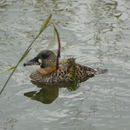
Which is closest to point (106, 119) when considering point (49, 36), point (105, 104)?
point (105, 104)

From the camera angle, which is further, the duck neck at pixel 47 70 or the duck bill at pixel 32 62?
the duck neck at pixel 47 70

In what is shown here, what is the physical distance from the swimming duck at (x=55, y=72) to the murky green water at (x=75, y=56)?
193 mm

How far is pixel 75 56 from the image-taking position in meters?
10.5

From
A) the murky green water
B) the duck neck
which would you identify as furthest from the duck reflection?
the duck neck

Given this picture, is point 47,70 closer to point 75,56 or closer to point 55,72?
point 55,72

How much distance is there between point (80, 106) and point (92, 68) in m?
1.74

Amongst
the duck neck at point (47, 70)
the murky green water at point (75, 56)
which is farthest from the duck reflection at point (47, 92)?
the duck neck at point (47, 70)

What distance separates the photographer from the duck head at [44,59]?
9969mm

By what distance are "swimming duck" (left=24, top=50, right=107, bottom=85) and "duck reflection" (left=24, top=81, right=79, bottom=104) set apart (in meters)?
0.12

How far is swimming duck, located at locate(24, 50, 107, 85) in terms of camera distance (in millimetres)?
9906

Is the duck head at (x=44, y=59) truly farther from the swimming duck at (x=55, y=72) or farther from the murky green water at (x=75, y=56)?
the murky green water at (x=75, y=56)

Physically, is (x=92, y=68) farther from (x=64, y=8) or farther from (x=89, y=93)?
(x=64, y=8)

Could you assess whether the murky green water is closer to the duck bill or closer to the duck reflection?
the duck reflection

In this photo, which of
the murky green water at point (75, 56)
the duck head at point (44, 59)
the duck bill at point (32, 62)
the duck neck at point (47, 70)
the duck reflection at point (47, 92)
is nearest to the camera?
the murky green water at point (75, 56)
